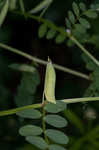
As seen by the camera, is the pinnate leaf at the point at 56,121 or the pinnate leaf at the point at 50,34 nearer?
the pinnate leaf at the point at 56,121

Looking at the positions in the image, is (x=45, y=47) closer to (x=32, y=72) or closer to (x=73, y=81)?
(x=73, y=81)

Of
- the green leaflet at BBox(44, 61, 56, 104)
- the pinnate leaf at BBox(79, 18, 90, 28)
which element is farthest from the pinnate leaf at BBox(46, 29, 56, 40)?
the green leaflet at BBox(44, 61, 56, 104)

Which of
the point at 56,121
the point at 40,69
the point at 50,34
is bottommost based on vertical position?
the point at 40,69

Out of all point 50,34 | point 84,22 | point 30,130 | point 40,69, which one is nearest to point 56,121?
point 30,130

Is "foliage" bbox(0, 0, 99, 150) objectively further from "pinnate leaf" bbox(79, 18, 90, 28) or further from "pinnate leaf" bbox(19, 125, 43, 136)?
"pinnate leaf" bbox(19, 125, 43, 136)

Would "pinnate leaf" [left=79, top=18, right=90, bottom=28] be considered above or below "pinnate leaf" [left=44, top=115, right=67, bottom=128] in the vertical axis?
above

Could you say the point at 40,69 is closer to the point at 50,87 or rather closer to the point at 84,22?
the point at 84,22

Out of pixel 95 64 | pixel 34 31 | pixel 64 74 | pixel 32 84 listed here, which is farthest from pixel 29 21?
pixel 95 64

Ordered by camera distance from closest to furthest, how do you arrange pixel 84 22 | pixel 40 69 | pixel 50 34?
1. pixel 84 22
2. pixel 50 34
3. pixel 40 69

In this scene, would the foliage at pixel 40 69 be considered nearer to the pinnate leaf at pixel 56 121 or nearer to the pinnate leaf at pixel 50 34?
the pinnate leaf at pixel 50 34

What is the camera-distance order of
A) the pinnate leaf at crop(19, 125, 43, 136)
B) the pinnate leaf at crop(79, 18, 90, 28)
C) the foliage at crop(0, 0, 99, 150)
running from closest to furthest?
the pinnate leaf at crop(19, 125, 43, 136) → the pinnate leaf at crop(79, 18, 90, 28) → the foliage at crop(0, 0, 99, 150)

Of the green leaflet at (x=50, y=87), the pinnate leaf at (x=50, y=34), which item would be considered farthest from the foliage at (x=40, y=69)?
the green leaflet at (x=50, y=87)
